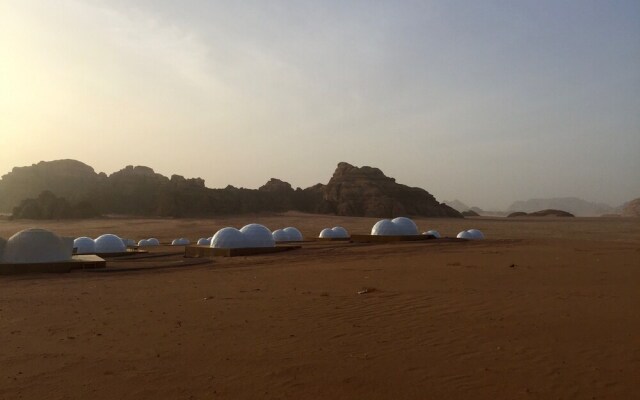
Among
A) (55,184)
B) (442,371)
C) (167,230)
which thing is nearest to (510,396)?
(442,371)

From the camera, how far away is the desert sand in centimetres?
632

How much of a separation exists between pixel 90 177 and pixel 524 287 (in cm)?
12067

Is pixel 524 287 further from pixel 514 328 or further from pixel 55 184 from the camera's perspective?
pixel 55 184

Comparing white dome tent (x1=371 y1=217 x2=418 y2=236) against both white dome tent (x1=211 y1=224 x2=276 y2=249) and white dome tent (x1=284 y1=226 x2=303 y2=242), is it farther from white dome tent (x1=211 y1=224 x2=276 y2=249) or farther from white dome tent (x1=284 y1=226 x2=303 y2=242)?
white dome tent (x1=211 y1=224 x2=276 y2=249)

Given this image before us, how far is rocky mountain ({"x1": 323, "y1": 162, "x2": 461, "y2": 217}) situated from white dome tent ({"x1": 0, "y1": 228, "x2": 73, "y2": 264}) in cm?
7826

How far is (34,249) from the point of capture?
968 inches

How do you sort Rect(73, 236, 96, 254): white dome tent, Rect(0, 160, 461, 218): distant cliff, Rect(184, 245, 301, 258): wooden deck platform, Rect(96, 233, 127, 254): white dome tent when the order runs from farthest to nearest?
Rect(0, 160, 461, 218): distant cliff
Rect(73, 236, 96, 254): white dome tent
Rect(96, 233, 127, 254): white dome tent
Rect(184, 245, 301, 258): wooden deck platform

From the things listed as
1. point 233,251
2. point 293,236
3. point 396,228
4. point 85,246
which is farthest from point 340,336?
point 293,236

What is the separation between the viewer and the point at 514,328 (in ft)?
28.3

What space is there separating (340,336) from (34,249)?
20.8 metres

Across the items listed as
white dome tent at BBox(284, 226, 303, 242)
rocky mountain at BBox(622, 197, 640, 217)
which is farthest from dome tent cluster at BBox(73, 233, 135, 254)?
rocky mountain at BBox(622, 197, 640, 217)

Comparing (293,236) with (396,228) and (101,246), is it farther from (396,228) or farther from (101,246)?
(101,246)

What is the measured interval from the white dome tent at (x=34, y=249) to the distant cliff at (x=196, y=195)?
66830mm

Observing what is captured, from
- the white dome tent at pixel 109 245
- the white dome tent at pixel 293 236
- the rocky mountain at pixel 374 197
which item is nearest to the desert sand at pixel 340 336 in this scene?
the white dome tent at pixel 109 245
